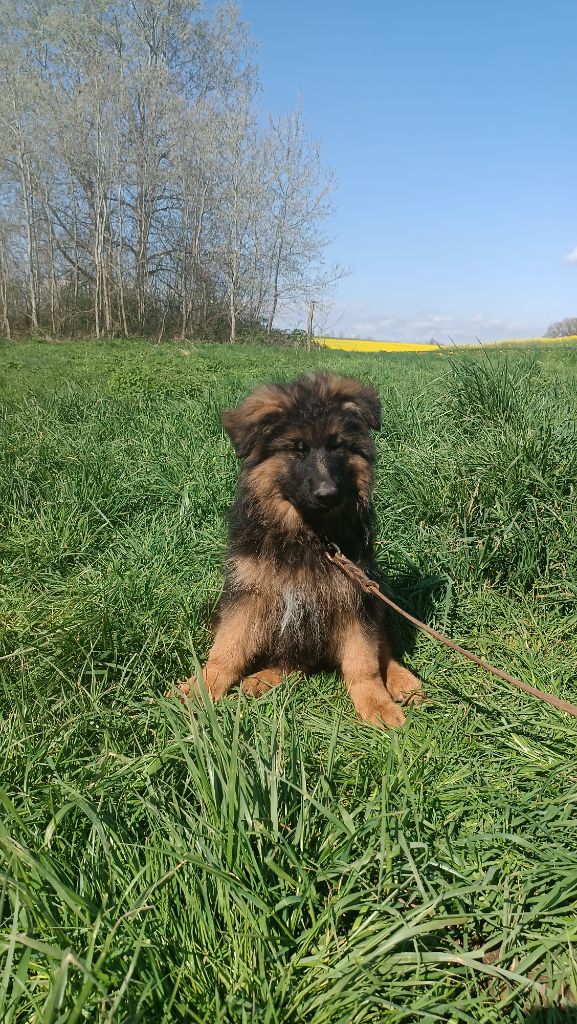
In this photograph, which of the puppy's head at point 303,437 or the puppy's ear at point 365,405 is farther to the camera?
the puppy's ear at point 365,405

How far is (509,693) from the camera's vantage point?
3258mm

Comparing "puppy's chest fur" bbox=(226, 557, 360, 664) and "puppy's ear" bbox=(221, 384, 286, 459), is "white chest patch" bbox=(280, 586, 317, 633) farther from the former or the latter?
"puppy's ear" bbox=(221, 384, 286, 459)

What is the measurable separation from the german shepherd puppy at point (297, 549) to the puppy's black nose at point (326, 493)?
0.48 feet

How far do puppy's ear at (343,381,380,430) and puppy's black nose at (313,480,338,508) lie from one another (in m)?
0.57

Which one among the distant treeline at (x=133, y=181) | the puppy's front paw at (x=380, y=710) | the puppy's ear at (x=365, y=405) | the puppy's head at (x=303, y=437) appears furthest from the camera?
the distant treeline at (x=133, y=181)

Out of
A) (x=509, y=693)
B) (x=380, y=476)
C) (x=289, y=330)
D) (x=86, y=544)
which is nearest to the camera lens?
(x=509, y=693)

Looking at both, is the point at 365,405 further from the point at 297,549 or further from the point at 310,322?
the point at 310,322

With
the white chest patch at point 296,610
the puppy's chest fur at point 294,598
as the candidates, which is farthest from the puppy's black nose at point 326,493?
the white chest patch at point 296,610

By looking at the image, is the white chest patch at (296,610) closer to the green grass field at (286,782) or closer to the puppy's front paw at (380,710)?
the green grass field at (286,782)

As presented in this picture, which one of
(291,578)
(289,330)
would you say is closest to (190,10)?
(289,330)

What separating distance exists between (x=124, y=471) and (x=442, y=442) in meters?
2.81

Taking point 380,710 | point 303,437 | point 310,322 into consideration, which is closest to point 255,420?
point 303,437

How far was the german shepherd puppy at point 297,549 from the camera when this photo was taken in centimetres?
334

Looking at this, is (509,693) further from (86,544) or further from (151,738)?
(86,544)
